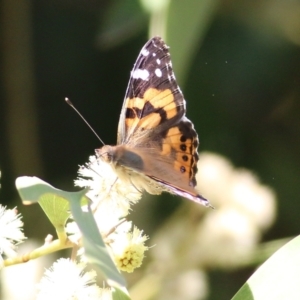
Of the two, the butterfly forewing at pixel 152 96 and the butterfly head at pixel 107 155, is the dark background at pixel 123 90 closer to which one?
the butterfly forewing at pixel 152 96

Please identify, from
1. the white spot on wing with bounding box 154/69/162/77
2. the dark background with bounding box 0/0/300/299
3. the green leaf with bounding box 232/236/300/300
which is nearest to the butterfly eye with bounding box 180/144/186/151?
the white spot on wing with bounding box 154/69/162/77

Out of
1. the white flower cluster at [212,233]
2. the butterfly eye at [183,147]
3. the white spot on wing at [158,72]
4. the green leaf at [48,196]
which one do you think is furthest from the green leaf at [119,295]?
the white flower cluster at [212,233]

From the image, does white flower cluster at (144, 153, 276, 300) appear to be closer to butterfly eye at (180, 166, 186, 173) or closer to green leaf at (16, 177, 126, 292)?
butterfly eye at (180, 166, 186, 173)

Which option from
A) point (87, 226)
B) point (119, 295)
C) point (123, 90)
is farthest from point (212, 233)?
point (87, 226)

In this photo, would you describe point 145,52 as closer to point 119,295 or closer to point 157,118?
point 157,118

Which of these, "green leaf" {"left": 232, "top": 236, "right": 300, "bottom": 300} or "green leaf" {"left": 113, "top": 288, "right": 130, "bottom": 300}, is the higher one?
"green leaf" {"left": 113, "top": 288, "right": 130, "bottom": 300}

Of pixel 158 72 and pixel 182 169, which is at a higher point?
pixel 158 72
